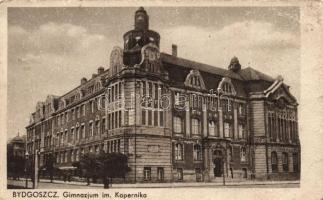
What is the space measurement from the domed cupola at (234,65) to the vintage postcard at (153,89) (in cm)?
3

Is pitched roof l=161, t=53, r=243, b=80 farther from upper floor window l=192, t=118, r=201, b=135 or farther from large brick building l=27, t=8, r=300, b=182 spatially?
upper floor window l=192, t=118, r=201, b=135

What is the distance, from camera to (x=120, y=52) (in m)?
12.6

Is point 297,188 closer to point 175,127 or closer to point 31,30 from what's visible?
point 175,127

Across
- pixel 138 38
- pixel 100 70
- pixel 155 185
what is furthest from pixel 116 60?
pixel 155 185

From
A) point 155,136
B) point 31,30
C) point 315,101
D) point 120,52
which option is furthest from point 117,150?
point 315,101

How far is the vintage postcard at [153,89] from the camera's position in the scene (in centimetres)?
1220

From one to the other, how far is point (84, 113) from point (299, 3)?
5752mm

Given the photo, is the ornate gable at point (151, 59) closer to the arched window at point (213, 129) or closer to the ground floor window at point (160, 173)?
A: the arched window at point (213, 129)

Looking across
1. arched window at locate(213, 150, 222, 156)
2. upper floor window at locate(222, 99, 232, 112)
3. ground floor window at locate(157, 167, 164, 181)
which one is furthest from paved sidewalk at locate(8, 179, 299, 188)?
upper floor window at locate(222, 99, 232, 112)

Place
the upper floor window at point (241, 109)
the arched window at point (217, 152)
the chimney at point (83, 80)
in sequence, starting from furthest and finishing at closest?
the upper floor window at point (241, 109) → the arched window at point (217, 152) → the chimney at point (83, 80)

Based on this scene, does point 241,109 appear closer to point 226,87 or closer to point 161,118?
point 226,87

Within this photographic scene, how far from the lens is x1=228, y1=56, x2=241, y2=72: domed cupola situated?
42.2 ft

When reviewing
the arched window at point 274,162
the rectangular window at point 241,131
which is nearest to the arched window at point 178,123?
the rectangular window at point 241,131

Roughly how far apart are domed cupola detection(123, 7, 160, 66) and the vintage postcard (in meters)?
0.03
